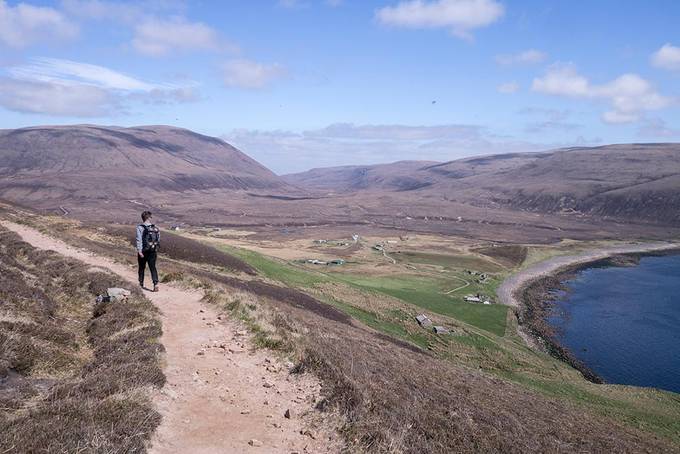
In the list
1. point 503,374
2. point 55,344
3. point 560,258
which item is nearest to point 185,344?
point 55,344

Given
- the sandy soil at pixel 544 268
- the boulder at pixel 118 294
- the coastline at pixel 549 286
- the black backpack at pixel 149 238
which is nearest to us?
the boulder at pixel 118 294

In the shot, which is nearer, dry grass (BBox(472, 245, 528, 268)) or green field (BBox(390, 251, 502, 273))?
green field (BBox(390, 251, 502, 273))

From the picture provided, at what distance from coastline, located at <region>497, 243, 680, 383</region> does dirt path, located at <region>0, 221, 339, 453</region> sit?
119 ft

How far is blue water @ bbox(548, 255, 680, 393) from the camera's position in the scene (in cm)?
4228

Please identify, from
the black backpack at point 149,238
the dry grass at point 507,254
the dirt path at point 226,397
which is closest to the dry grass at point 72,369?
the dirt path at point 226,397

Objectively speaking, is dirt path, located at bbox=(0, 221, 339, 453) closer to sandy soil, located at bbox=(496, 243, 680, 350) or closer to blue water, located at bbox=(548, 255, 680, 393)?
blue water, located at bbox=(548, 255, 680, 393)

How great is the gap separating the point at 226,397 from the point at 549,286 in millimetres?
77456

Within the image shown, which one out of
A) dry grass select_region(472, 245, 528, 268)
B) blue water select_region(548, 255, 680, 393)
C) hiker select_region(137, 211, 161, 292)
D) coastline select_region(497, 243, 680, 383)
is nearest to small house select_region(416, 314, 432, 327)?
coastline select_region(497, 243, 680, 383)

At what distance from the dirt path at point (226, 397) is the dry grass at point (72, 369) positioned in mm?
436

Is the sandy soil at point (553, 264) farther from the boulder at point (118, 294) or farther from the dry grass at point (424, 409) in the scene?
the boulder at point (118, 294)

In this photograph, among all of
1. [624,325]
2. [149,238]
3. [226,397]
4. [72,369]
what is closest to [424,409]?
[226,397]

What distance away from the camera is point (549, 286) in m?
76.5

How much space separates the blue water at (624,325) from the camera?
42.3 metres

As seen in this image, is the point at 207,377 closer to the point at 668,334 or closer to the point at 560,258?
the point at 668,334
